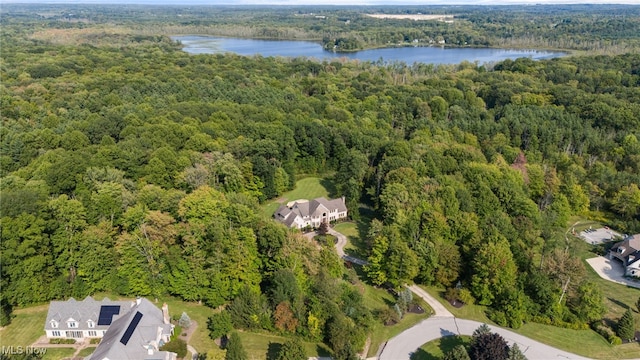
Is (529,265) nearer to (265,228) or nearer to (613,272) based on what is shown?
(613,272)

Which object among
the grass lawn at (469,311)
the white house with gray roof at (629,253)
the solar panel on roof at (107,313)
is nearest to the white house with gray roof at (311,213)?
the grass lawn at (469,311)

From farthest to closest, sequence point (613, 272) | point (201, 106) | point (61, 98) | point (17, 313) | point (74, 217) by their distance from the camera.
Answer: point (61, 98)
point (201, 106)
point (613, 272)
point (74, 217)
point (17, 313)

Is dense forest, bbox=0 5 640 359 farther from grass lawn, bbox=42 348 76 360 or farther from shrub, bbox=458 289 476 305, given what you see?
grass lawn, bbox=42 348 76 360

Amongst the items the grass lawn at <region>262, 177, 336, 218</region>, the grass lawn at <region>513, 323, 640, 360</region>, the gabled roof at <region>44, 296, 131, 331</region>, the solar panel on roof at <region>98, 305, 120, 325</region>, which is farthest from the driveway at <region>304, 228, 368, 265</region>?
the gabled roof at <region>44, 296, 131, 331</region>

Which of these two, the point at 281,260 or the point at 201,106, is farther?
the point at 201,106

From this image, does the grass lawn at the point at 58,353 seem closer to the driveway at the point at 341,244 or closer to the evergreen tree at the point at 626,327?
the driveway at the point at 341,244

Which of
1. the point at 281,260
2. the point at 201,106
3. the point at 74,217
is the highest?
the point at 201,106

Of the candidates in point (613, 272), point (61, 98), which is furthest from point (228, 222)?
point (61, 98)

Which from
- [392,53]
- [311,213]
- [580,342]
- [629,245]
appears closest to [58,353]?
[311,213]
